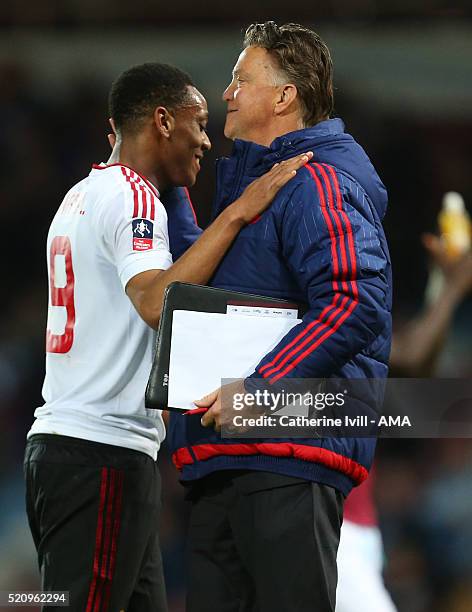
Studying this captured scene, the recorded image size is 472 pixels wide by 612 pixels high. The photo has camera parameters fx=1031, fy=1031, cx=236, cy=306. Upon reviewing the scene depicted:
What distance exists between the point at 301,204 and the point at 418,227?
155 inches

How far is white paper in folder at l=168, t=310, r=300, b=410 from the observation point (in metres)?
2.11

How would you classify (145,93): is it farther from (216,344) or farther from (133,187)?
(216,344)

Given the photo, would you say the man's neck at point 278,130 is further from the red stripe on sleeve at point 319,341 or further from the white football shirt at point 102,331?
the red stripe on sleeve at point 319,341

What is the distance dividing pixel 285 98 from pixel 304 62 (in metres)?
0.09

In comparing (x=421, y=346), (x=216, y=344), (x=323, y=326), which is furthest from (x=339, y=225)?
(x=421, y=346)

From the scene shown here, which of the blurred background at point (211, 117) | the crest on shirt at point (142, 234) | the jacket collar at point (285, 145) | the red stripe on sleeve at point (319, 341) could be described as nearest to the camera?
the red stripe on sleeve at point (319, 341)

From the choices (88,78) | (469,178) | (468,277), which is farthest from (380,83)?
(468,277)

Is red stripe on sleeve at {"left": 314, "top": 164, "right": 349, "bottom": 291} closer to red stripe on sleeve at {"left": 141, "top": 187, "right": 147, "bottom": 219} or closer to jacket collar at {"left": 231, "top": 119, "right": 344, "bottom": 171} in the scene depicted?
jacket collar at {"left": 231, "top": 119, "right": 344, "bottom": 171}

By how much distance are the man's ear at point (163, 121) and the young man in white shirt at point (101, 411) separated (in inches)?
6.4

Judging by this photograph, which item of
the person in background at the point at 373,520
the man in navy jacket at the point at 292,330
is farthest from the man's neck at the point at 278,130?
the person in background at the point at 373,520

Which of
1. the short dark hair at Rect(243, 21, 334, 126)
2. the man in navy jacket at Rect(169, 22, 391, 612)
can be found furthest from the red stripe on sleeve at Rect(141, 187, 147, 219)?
the short dark hair at Rect(243, 21, 334, 126)

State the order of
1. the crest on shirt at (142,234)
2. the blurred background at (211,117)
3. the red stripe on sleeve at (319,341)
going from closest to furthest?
the red stripe on sleeve at (319,341) → the crest on shirt at (142,234) → the blurred background at (211,117)

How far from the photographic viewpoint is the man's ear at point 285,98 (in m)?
2.29

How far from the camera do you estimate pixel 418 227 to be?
5914 millimetres
